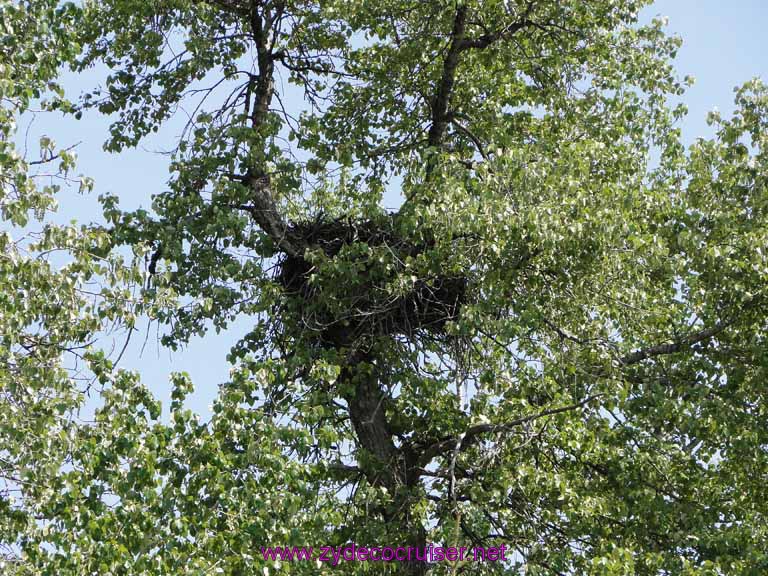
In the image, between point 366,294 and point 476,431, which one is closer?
point 476,431

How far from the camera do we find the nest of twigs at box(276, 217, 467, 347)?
12.3 metres

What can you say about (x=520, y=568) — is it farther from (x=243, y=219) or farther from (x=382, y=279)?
(x=243, y=219)

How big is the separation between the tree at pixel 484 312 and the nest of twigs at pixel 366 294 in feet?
0.11

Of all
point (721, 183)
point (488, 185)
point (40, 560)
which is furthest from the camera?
point (721, 183)

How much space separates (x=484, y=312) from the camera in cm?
1177

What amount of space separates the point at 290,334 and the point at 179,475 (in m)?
3.20

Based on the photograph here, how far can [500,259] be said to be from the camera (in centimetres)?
1189

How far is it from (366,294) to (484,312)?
4.33ft

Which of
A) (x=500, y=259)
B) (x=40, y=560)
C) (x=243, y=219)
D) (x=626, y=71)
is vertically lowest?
(x=40, y=560)

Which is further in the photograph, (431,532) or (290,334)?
(290,334)

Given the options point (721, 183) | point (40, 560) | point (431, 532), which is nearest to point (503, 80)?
point (721, 183)

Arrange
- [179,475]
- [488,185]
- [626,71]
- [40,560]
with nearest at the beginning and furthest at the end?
[40,560], [179,475], [488,185], [626,71]

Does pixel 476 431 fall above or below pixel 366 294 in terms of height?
below

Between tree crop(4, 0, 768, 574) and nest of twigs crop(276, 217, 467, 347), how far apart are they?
34 mm
